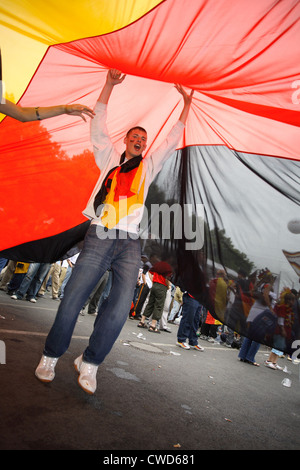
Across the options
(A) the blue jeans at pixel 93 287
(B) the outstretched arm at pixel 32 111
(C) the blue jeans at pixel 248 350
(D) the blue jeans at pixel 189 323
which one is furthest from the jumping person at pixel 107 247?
(C) the blue jeans at pixel 248 350

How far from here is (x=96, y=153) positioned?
7.98ft

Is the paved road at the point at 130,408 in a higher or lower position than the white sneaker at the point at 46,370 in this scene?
lower

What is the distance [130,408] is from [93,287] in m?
0.92

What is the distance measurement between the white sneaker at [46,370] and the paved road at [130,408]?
0.16 feet

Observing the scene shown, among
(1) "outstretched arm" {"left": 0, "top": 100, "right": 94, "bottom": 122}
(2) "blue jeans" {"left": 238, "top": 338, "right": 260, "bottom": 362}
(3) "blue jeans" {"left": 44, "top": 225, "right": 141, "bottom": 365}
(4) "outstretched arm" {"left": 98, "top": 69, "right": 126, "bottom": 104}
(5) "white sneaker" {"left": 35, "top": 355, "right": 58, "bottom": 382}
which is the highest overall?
(4) "outstretched arm" {"left": 98, "top": 69, "right": 126, "bottom": 104}

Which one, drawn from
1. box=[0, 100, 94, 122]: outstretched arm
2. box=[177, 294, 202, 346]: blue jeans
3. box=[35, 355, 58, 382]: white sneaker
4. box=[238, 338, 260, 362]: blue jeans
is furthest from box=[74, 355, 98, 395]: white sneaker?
box=[238, 338, 260, 362]: blue jeans

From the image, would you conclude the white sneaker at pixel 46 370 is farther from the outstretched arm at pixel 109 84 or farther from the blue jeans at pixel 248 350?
the blue jeans at pixel 248 350

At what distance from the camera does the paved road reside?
1597mm

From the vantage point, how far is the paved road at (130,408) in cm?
160

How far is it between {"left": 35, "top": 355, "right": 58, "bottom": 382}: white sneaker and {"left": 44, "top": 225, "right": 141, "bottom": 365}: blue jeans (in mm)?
53

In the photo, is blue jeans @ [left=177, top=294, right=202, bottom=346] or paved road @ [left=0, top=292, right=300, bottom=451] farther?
blue jeans @ [left=177, top=294, right=202, bottom=346]

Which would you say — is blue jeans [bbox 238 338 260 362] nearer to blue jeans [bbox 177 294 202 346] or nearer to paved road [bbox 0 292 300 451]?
blue jeans [bbox 177 294 202 346]
